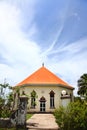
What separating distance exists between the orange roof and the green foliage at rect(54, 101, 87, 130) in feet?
93.7

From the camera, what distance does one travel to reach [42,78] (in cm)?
4641

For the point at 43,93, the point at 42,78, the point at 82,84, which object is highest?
the point at 42,78

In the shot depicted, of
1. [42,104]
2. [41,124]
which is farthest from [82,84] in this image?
[41,124]

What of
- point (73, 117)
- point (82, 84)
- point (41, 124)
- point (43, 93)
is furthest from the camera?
point (82, 84)

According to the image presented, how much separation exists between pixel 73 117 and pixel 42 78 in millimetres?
30734

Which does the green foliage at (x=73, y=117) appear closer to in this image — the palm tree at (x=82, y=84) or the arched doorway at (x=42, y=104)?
the arched doorway at (x=42, y=104)

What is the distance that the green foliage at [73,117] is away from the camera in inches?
615

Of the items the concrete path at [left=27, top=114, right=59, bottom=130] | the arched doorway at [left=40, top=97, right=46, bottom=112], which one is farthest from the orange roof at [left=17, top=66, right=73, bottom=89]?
the concrete path at [left=27, top=114, right=59, bottom=130]

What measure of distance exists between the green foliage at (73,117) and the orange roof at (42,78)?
28564mm

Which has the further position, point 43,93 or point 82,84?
point 82,84

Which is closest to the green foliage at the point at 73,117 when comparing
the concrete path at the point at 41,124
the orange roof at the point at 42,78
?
the concrete path at the point at 41,124

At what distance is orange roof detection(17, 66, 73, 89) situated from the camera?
45.3 metres

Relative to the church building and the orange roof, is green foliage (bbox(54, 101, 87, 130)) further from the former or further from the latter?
the orange roof

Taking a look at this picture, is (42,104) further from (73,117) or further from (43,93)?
(73,117)
